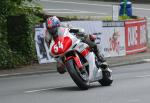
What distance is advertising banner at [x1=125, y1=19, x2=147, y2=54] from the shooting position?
1036 inches

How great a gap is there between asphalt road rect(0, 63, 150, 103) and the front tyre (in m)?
0.15

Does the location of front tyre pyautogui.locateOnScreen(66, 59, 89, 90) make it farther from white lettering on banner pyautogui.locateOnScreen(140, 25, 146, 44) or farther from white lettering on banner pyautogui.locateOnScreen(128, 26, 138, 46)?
white lettering on banner pyautogui.locateOnScreen(140, 25, 146, 44)

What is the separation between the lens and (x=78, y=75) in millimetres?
14195

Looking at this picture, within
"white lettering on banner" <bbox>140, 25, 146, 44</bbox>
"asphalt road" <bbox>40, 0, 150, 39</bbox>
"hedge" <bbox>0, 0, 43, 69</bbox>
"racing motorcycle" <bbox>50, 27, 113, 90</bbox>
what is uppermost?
"racing motorcycle" <bbox>50, 27, 113, 90</bbox>

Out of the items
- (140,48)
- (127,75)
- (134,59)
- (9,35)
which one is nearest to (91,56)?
(127,75)

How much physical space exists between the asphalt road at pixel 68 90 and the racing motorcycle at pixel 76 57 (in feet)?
0.98

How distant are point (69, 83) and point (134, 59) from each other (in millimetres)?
8159

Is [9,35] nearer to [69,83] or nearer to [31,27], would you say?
[31,27]

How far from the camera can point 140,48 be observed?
27.3 meters

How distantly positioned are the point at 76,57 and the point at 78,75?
1.33ft

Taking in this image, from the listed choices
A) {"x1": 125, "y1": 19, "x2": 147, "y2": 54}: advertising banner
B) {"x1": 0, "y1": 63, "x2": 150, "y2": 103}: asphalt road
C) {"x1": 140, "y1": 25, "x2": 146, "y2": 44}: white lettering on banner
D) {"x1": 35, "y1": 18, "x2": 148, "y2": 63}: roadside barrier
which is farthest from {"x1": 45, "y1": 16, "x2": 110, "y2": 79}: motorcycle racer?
{"x1": 140, "y1": 25, "x2": 146, "y2": 44}: white lettering on banner

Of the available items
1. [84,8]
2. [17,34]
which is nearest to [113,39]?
[17,34]

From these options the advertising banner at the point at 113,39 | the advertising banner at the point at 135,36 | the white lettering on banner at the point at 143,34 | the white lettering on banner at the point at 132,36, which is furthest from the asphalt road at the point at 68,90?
the white lettering on banner at the point at 143,34

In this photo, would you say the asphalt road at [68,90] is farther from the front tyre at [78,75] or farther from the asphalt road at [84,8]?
the asphalt road at [84,8]
